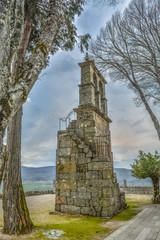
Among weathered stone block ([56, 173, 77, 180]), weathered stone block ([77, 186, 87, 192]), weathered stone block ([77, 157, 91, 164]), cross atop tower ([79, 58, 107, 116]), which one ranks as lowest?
weathered stone block ([77, 186, 87, 192])

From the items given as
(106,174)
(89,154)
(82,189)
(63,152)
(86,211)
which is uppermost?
(63,152)

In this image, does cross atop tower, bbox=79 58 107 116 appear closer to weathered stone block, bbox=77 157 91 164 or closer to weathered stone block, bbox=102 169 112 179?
weathered stone block, bbox=77 157 91 164

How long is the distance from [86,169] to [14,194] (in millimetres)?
3598

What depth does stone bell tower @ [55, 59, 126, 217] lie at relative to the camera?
7.16m

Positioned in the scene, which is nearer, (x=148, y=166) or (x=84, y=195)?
(x=84, y=195)

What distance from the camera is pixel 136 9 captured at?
8008 millimetres

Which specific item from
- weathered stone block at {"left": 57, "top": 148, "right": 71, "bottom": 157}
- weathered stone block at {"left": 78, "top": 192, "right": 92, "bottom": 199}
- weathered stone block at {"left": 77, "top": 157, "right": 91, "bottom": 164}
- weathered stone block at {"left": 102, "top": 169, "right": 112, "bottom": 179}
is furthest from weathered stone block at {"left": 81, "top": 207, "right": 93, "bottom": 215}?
weathered stone block at {"left": 57, "top": 148, "right": 71, "bottom": 157}

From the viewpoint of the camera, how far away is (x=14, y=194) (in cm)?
496

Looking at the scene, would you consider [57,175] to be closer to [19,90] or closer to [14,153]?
[14,153]

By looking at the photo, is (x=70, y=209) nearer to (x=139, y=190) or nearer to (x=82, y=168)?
(x=82, y=168)

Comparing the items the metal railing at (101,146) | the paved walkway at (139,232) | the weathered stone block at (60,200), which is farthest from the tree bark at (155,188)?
the weathered stone block at (60,200)

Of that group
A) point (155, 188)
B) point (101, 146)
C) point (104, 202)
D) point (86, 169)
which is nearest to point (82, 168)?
point (86, 169)

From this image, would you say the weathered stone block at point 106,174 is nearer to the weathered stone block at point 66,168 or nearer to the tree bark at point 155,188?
the weathered stone block at point 66,168

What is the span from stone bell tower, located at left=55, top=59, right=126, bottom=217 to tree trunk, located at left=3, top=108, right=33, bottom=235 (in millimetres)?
2814
